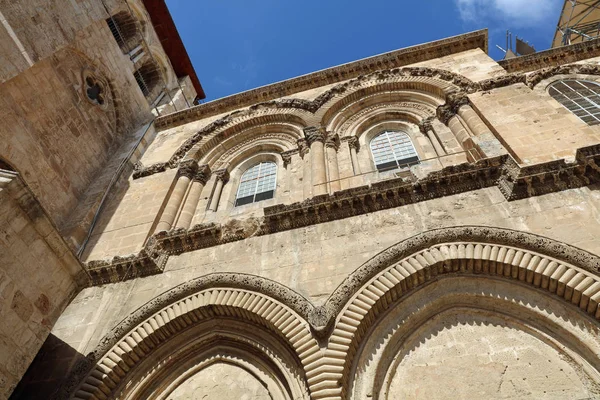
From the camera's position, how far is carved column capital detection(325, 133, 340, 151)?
32.1ft

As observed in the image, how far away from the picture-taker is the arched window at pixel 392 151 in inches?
359

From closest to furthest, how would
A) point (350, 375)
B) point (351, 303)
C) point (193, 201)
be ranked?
point (350, 375), point (351, 303), point (193, 201)

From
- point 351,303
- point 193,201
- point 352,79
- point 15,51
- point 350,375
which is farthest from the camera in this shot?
point 352,79

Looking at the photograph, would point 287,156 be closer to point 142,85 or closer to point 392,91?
point 392,91

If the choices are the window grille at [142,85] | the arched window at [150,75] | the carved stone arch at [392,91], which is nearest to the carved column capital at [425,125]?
the carved stone arch at [392,91]

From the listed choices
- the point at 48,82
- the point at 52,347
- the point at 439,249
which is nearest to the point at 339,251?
the point at 439,249

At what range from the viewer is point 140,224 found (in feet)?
28.1

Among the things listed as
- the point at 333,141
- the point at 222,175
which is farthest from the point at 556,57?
the point at 222,175

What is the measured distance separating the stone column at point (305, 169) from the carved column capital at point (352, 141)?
1.04 m

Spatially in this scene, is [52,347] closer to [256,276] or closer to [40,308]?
[40,308]

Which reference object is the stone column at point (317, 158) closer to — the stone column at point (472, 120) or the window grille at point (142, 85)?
the stone column at point (472, 120)

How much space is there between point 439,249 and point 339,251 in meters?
1.48

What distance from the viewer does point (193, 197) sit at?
9695 millimetres

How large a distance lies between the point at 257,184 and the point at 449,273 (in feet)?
18.6
